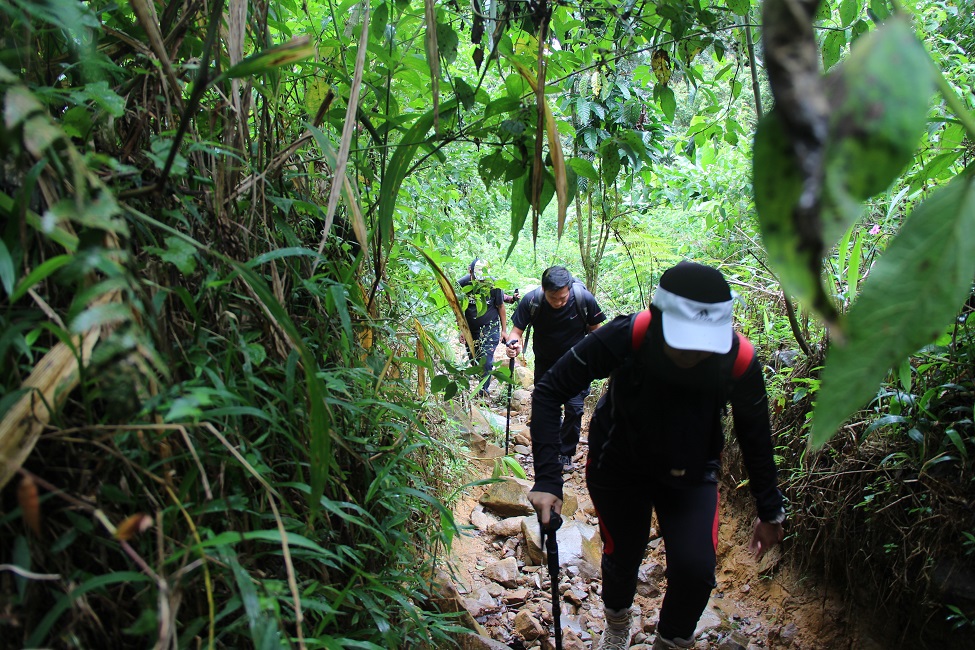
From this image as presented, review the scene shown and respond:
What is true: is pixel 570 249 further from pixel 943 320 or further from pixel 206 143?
pixel 943 320

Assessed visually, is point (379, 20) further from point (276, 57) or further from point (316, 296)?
point (276, 57)

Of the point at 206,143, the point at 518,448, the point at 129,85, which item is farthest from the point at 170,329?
the point at 518,448

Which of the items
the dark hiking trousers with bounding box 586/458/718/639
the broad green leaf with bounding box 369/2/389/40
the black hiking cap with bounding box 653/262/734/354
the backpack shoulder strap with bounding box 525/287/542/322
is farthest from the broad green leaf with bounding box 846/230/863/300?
the backpack shoulder strap with bounding box 525/287/542/322

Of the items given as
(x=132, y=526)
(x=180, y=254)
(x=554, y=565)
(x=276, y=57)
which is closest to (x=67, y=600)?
(x=132, y=526)

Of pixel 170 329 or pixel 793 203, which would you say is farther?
pixel 170 329

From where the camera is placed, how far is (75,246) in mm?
935

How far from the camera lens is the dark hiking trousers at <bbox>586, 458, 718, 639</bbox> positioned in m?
2.54

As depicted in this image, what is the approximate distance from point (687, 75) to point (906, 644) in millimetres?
2761

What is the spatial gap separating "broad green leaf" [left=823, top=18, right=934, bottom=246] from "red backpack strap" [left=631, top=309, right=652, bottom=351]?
2.29 metres

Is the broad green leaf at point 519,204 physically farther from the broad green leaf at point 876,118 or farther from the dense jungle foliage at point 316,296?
the broad green leaf at point 876,118

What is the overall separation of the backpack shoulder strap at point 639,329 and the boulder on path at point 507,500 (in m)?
2.22

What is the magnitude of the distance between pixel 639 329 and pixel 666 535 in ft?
3.05

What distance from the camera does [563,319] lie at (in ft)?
17.5

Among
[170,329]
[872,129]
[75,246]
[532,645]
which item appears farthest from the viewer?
[532,645]
